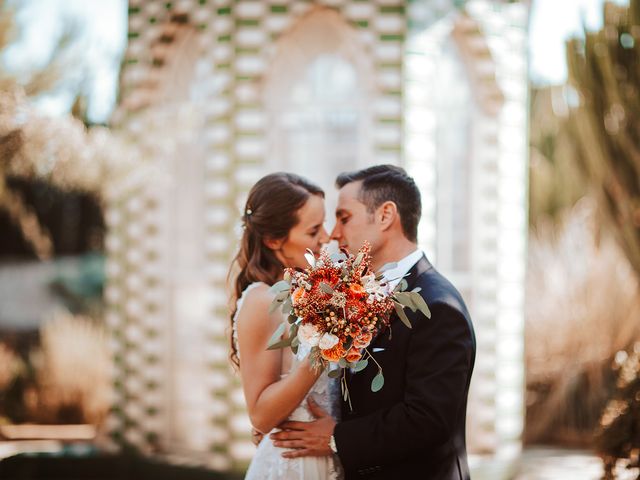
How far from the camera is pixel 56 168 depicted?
7859mm

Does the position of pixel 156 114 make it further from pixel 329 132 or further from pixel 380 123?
pixel 380 123

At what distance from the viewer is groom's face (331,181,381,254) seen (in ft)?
10.4

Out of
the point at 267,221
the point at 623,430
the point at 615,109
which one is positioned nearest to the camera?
the point at 267,221

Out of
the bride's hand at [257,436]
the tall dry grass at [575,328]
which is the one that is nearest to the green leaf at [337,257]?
the bride's hand at [257,436]

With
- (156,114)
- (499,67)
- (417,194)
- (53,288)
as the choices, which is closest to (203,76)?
(156,114)

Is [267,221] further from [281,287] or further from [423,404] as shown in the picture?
[423,404]

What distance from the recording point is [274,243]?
3445 mm

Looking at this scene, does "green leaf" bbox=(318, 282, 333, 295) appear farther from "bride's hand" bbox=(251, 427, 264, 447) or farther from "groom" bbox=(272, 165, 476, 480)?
"bride's hand" bbox=(251, 427, 264, 447)

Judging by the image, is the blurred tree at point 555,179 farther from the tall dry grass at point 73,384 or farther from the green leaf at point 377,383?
the green leaf at point 377,383

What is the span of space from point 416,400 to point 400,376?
16 cm

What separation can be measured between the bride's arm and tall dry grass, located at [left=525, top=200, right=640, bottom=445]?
6.45m

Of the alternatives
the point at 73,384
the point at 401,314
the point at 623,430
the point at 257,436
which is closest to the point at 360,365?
the point at 401,314

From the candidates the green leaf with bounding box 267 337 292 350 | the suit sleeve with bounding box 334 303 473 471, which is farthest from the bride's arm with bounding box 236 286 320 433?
the suit sleeve with bounding box 334 303 473 471

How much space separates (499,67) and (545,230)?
3.88 m
